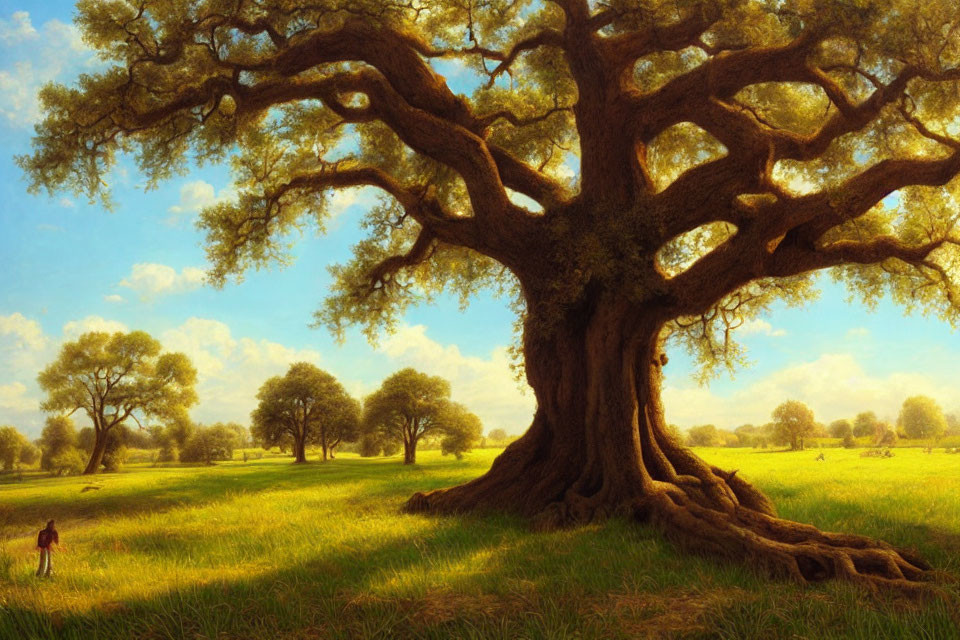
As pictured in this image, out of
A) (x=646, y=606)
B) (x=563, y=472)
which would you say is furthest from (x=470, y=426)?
(x=646, y=606)

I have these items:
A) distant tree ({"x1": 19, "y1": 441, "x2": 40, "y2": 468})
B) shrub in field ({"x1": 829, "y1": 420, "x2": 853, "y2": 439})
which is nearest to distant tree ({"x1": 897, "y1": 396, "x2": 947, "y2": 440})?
shrub in field ({"x1": 829, "y1": 420, "x2": 853, "y2": 439})

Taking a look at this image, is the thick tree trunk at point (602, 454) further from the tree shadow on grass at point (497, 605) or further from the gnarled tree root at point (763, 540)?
the tree shadow on grass at point (497, 605)

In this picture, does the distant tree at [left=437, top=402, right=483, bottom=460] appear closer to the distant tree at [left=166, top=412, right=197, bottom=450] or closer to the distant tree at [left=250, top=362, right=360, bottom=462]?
the distant tree at [left=250, top=362, right=360, bottom=462]

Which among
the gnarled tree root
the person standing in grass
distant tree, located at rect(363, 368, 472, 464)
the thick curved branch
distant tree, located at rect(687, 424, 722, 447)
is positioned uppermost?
the thick curved branch

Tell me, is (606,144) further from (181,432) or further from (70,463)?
(181,432)

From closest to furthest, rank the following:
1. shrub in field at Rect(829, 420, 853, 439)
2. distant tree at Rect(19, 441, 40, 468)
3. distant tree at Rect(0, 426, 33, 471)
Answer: distant tree at Rect(0, 426, 33, 471) → distant tree at Rect(19, 441, 40, 468) → shrub in field at Rect(829, 420, 853, 439)

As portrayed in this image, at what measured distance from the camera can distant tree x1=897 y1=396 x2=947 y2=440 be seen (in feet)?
203

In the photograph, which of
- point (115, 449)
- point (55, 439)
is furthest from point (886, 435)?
point (55, 439)

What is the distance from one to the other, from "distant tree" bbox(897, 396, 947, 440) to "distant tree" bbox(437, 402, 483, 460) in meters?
50.0

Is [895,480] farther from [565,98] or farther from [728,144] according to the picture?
[565,98]

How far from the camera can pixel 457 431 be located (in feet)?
140

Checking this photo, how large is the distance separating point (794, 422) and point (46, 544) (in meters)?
59.0

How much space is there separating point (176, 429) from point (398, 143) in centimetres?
5488

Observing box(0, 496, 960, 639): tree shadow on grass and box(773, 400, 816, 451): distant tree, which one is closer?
box(0, 496, 960, 639): tree shadow on grass
